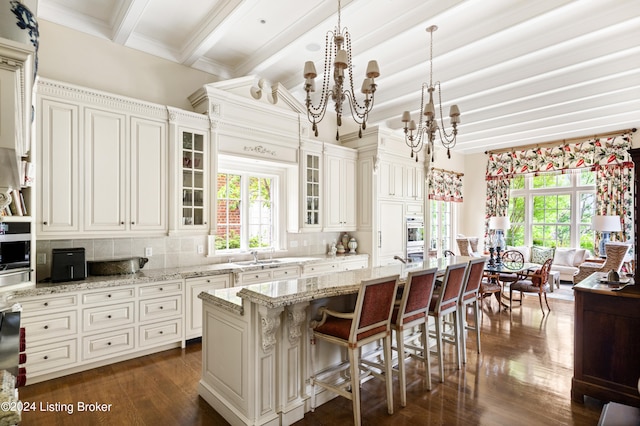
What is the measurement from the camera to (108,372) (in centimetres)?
312

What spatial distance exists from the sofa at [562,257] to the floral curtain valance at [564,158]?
1.88m

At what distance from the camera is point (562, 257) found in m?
7.59

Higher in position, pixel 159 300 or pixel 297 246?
pixel 297 246

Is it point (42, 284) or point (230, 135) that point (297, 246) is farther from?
point (42, 284)

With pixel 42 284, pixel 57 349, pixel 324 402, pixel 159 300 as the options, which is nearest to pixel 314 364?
pixel 324 402

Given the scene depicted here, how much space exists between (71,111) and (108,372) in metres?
2.51

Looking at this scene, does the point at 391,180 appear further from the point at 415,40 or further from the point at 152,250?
the point at 152,250

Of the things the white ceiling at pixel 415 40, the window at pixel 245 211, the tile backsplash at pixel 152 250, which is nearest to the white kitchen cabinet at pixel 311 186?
A: the window at pixel 245 211

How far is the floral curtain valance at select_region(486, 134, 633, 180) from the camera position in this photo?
692 centimetres

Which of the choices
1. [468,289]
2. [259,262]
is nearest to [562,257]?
[468,289]

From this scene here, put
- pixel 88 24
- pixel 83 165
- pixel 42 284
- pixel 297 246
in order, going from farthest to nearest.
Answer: pixel 297 246 → pixel 88 24 → pixel 83 165 → pixel 42 284

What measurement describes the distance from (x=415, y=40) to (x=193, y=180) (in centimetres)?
303

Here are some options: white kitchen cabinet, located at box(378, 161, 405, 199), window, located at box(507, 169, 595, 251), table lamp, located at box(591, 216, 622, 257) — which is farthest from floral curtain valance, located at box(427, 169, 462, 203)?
table lamp, located at box(591, 216, 622, 257)

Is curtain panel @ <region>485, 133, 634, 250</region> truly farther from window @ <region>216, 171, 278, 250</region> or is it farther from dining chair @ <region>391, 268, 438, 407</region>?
dining chair @ <region>391, 268, 438, 407</region>
